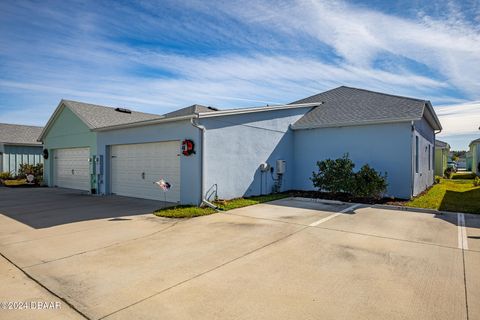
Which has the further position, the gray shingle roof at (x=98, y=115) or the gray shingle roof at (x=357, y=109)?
the gray shingle roof at (x=98, y=115)

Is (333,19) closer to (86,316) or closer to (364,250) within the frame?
(364,250)

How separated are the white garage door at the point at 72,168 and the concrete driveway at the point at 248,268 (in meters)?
8.08

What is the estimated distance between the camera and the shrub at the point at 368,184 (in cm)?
996

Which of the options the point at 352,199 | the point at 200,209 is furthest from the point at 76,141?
the point at 352,199

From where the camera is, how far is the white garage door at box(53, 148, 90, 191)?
14897mm

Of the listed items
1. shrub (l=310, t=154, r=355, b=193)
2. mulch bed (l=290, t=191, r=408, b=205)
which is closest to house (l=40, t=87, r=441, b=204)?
mulch bed (l=290, t=191, r=408, b=205)

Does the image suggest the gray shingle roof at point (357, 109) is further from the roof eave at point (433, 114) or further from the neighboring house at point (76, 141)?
the neighboring house at point (76, 141)

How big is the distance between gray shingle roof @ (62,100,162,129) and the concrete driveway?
8003mm

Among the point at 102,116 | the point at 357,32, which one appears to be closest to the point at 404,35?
the point at 357,32

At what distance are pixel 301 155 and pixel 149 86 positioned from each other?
8119 mm

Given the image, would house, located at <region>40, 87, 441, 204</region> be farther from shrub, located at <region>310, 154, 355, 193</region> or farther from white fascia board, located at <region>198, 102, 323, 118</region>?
shrub, located at <region>310, 154, 355, 193</region>

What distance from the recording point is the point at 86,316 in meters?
2.95

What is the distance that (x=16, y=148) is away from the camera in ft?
69.5

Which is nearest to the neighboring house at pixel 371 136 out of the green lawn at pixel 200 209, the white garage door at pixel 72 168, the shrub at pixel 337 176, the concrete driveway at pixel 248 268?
the shrub at pixel 337 176
